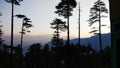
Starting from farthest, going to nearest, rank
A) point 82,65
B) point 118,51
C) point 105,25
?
point 82,65 → point 105,25 → point 118,51

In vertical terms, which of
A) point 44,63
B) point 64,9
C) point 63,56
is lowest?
point 44,63

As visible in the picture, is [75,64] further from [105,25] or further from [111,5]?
[111,5]

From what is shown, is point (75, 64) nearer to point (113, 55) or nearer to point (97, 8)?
point (97, 8)

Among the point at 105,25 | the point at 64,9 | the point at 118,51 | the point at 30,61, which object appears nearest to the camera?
the point at 118,51

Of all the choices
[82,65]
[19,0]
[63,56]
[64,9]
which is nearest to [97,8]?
[64,9]

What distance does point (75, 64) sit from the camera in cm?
5856

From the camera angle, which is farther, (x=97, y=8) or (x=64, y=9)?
(x=97, y=8)

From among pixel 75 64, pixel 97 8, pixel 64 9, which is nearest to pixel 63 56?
pixel 64 9

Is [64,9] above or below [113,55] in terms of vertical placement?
above

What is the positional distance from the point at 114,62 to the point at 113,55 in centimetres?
21

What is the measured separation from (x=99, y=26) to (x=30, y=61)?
34196 millimetres

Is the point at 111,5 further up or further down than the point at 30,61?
further up

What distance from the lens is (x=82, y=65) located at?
6319 cm

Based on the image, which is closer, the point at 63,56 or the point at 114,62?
the point at 114,62
